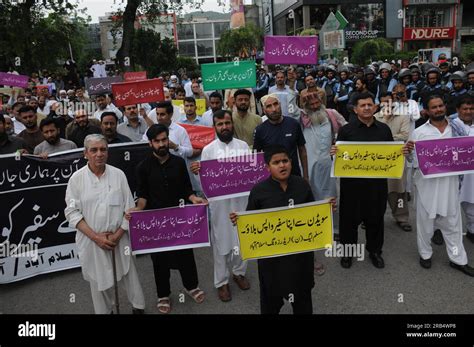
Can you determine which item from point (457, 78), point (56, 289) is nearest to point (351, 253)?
point (56, 289)

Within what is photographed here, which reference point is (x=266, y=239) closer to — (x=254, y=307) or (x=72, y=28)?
(x=254, y=307)

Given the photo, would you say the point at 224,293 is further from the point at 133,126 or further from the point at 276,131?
the point at 133,126

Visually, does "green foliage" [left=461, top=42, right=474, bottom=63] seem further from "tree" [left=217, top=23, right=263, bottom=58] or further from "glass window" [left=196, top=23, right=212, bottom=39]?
"glass window" [left=196, top=23, right=212, bottom=39]

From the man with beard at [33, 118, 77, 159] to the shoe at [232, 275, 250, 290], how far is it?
2.58 m

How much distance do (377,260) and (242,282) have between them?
1.50m

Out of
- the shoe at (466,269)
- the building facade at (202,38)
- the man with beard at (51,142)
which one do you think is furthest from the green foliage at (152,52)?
the building facade at (202,38)

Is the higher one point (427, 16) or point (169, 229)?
point (427, 16)

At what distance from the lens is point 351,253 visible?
188 inches

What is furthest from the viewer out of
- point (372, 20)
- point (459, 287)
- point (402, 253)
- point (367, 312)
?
point (372, 20)

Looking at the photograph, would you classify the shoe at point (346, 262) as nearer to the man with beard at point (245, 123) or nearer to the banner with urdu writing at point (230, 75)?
the man with beard at point (245, 123)

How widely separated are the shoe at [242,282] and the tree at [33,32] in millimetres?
12364

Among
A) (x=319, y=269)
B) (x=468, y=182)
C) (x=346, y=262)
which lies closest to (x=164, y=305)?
(x=319, y=269)

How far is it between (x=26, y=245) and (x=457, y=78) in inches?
292

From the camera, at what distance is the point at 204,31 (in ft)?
351
